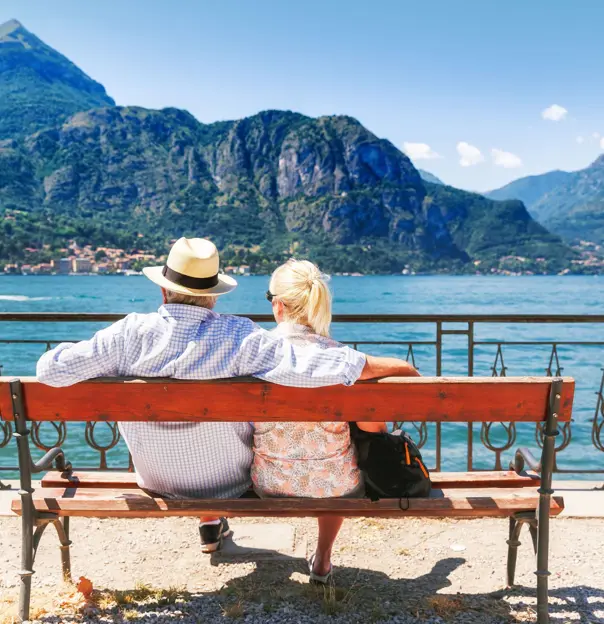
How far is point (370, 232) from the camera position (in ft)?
527

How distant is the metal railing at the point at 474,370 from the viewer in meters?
4.61

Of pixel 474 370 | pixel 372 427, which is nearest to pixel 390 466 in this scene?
pixel 372 427

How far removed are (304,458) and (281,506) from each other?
0.67 ft

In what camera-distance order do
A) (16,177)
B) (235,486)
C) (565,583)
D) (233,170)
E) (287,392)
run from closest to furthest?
(287,392) → (235,486) → (565,583) → (16,177) → (233,170)

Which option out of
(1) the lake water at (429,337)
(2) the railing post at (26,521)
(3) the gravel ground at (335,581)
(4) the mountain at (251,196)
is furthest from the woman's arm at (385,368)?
(4) the mountain at (251,196)

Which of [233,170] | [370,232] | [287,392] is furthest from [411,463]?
[233,170]

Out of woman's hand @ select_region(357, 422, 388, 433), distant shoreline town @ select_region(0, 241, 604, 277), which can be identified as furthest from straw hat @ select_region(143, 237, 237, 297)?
distant shoreline town @ select_region(0, 241, 604, 277)

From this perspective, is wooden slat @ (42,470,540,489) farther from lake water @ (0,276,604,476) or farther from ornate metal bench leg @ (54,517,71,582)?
lake water @ (0,276,604,476)

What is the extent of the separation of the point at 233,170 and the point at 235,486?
178 m

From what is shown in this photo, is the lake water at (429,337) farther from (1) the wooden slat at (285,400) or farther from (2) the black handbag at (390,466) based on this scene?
(1) the wooden slat at (285,400)

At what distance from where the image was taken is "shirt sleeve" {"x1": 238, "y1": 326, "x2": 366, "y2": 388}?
2.37 m

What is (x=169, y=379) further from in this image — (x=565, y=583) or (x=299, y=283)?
(x=565, y=583)

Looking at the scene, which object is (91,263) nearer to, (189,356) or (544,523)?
(189,356)

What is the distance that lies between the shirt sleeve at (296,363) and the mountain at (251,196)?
116 m
